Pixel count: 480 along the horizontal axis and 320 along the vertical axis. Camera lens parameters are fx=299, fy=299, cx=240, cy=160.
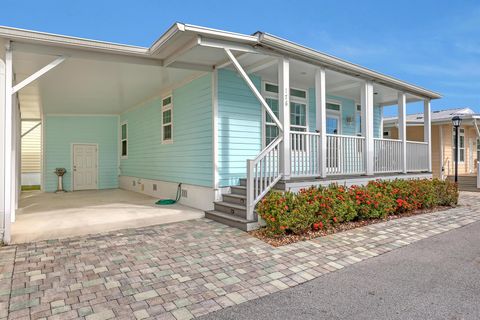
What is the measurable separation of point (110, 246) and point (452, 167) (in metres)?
17.0

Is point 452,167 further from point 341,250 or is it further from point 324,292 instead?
point 324,292

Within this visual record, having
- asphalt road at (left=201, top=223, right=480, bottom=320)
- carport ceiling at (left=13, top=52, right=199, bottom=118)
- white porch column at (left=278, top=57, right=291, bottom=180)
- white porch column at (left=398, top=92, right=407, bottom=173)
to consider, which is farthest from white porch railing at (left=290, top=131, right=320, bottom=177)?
white porch column at (left=398, top=92, right=407, bottom=173)

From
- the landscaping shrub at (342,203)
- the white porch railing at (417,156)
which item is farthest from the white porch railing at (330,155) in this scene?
the white porch railing at (417,156)

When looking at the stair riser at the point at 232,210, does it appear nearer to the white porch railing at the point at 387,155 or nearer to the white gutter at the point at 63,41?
the white gutter at the point at 63,41

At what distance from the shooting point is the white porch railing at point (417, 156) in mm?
9467

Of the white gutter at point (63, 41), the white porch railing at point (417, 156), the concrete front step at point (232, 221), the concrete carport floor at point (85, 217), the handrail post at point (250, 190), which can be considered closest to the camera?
the white gutter at point (63, 41)

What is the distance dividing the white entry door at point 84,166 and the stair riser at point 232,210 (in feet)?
27.7

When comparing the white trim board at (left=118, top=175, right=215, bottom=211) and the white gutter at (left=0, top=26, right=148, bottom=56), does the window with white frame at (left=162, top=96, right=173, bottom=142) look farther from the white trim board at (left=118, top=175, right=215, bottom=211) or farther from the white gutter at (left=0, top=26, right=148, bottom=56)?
the white gutter at (left=0, top=26, right=148, bottom=56)

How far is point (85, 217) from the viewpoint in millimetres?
6301

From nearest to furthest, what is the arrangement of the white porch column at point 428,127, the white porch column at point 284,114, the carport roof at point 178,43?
the carport roof at point 178,43 < the white porch column at point 284,114 < the white porch column at point 428,127

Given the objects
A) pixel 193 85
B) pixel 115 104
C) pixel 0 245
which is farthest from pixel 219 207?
pixel 115 104

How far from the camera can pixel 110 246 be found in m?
4.39

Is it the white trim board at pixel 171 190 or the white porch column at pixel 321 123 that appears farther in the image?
the white trim board at pixel 171 190

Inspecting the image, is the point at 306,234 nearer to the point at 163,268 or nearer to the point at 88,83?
the point at 163,268
